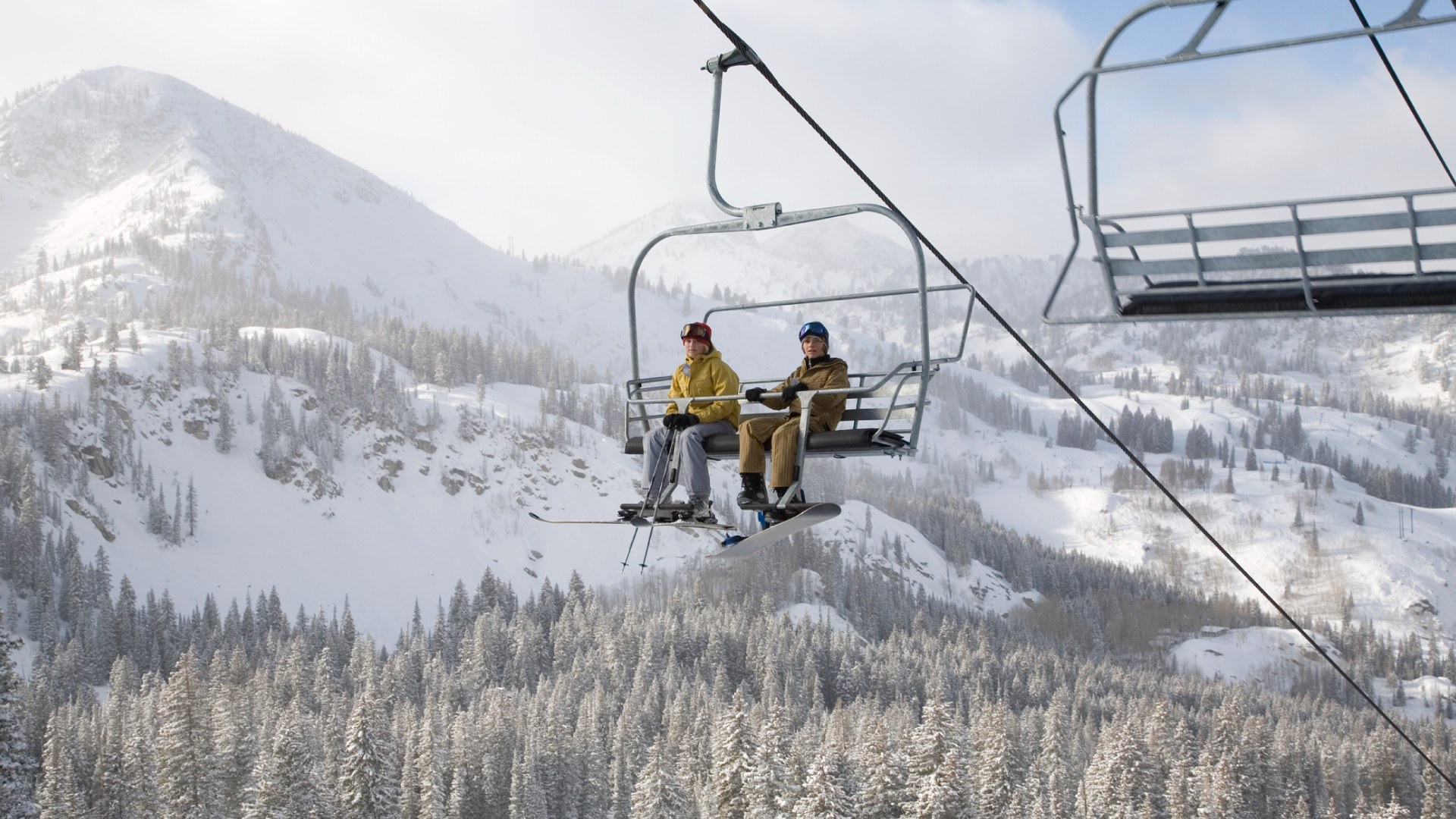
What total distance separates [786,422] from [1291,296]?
177 inches

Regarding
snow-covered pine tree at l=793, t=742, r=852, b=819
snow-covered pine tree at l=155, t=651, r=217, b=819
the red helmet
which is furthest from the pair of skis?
snow-covered pine tree at l=155, t=651, r=217, b=819

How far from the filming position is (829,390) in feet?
28.3

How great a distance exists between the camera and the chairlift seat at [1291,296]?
479 cm

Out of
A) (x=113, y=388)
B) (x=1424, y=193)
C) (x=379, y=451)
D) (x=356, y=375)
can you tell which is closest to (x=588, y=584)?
(x=379, y=451)

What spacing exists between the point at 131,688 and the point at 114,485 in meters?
49.4

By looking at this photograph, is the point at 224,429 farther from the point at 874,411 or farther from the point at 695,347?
the point at 874,411

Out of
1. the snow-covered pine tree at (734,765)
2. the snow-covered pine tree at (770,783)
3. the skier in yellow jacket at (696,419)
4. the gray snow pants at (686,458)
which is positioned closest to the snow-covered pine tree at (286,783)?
the snow-covered pine tree at (734,765)

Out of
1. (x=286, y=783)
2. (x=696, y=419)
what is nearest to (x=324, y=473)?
(x=286, y=783)

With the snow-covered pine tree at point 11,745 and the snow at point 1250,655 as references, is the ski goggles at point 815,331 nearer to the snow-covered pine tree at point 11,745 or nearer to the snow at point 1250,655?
the snow-covered pine tree at point 11,745

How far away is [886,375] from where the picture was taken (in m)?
8.73

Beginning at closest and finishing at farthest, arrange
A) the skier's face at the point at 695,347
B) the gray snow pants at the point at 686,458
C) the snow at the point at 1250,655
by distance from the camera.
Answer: the gray snow pants at the point at 686,458
the skier's face at the point at 695,347
the snow at the point at 1250,655

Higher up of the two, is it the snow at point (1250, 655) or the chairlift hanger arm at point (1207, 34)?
the chairlift hanger arm at point (1207, 34)

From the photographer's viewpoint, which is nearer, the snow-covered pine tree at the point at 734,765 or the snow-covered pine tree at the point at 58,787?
the snow-covered pine tree at the point at 58,787

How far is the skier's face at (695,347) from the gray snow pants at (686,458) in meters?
0.60
